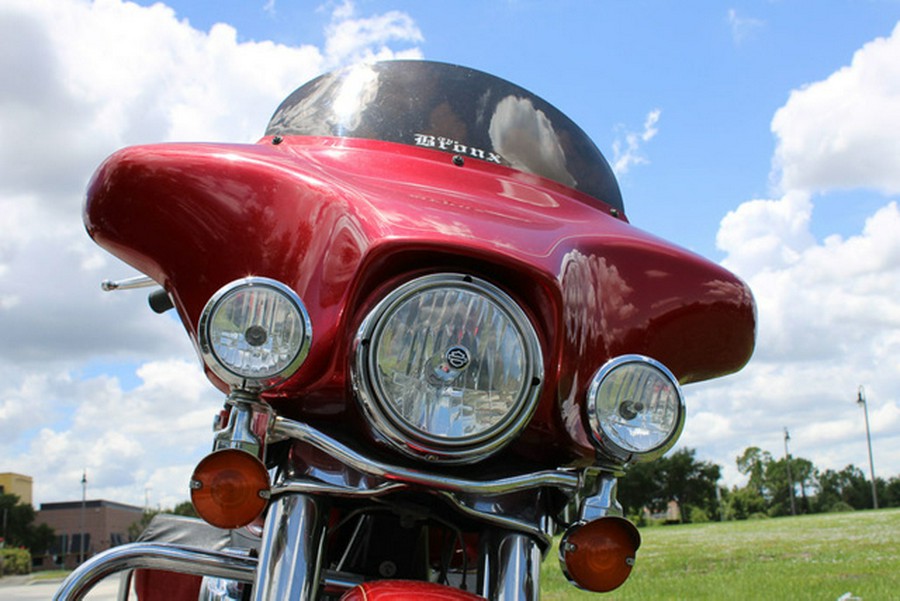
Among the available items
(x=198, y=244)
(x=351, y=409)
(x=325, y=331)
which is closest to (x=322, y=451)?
(x=351, y=409)

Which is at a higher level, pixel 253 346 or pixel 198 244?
pixel 198 244

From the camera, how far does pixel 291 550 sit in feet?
5.04

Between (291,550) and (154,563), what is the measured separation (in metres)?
0.29

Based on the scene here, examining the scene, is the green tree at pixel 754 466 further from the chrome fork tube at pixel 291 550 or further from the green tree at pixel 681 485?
the chrome fork tube at pixel 291 550

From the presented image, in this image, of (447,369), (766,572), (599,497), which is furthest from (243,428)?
(766,572)

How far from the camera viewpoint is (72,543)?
212 feet

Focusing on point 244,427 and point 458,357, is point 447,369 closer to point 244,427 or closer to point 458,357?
point 458,357

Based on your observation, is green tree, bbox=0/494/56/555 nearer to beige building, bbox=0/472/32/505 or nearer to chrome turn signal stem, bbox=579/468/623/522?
beige building, bbox=0/472/32/505

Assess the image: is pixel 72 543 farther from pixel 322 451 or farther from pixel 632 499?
pixel 322 451

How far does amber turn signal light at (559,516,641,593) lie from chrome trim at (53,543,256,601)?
0.64 m

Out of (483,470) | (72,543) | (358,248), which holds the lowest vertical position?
(72,543)

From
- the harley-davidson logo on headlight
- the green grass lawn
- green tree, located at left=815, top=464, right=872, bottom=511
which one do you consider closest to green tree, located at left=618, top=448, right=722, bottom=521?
green tree, located at left=815, top=464, right=872, bottom=511

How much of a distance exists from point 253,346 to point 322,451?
0.27 m

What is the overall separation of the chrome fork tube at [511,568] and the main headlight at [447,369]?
0.81 ft
